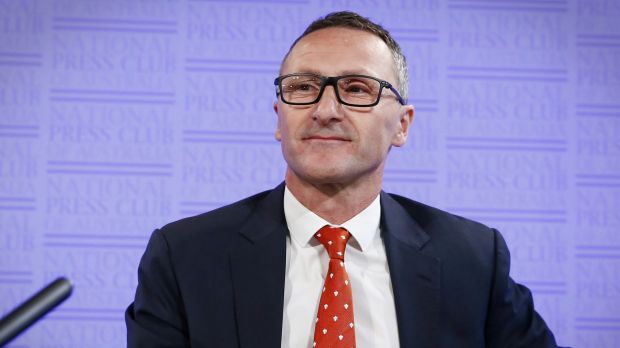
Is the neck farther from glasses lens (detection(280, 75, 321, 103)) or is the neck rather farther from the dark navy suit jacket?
glasses lens (detection(280, 75, 321, 103))

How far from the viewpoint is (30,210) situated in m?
2.36

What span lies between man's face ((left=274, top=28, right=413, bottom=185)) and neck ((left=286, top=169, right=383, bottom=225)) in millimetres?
16

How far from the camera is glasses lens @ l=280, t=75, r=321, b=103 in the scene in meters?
1.53

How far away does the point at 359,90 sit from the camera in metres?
1.56

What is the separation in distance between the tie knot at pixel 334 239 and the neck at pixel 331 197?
53mm

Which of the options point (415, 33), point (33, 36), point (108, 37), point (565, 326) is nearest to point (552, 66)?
point (415, 33)

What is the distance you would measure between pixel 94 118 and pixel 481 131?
1.33m

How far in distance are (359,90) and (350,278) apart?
0.41 m

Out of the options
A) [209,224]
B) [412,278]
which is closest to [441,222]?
[412,278]

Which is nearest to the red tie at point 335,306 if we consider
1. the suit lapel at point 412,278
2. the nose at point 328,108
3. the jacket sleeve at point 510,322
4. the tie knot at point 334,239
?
the tie knot at point 334,239

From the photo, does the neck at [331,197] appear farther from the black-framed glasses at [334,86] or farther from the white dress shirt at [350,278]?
the black-framed glasses at [334,86]

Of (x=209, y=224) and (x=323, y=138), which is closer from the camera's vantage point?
(x=323, y=138)

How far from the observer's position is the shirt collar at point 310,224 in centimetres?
157

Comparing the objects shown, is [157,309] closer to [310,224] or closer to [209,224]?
[209,224]
